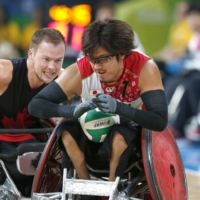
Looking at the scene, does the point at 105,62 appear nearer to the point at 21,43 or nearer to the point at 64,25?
the point at 64,25

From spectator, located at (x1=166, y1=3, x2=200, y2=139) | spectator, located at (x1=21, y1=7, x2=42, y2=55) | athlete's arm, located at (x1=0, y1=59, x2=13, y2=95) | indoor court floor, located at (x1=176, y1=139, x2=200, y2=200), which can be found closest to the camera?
athlete's arm, located at (x1=0, y1=59, x2=13, y2=95)

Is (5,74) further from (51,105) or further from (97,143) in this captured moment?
(97,143)

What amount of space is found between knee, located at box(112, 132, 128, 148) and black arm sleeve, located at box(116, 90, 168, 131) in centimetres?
15

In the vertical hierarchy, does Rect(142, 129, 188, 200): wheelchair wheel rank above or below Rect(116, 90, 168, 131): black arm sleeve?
below

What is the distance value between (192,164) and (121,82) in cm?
360

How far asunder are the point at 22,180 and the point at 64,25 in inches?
242

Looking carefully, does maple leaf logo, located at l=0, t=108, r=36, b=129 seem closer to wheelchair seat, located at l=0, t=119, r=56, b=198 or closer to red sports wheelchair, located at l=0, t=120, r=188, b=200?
wheelchair seat, located at l=0, t=119, r=56, b=198

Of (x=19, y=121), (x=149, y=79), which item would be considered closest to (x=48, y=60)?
(x=19, y=121)

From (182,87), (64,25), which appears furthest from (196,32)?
(64,25)

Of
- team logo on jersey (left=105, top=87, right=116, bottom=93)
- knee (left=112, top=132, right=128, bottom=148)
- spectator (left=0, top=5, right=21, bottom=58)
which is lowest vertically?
knee (left=112, top=132, right=128, bottom=148)

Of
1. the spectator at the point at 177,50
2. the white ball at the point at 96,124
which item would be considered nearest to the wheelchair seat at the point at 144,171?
the white ball at the point at 96,124

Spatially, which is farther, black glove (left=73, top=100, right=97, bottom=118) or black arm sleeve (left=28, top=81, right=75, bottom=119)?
black arm sleeve (left=28, top=81, right=75, bottom=119)

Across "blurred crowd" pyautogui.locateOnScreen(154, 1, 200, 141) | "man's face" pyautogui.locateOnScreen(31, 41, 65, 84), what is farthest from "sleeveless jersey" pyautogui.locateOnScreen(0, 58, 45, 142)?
"blurred crowd" pyautogui.locateOnScreen(154, 1, 200, 141)

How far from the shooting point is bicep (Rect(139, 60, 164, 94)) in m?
4.14
